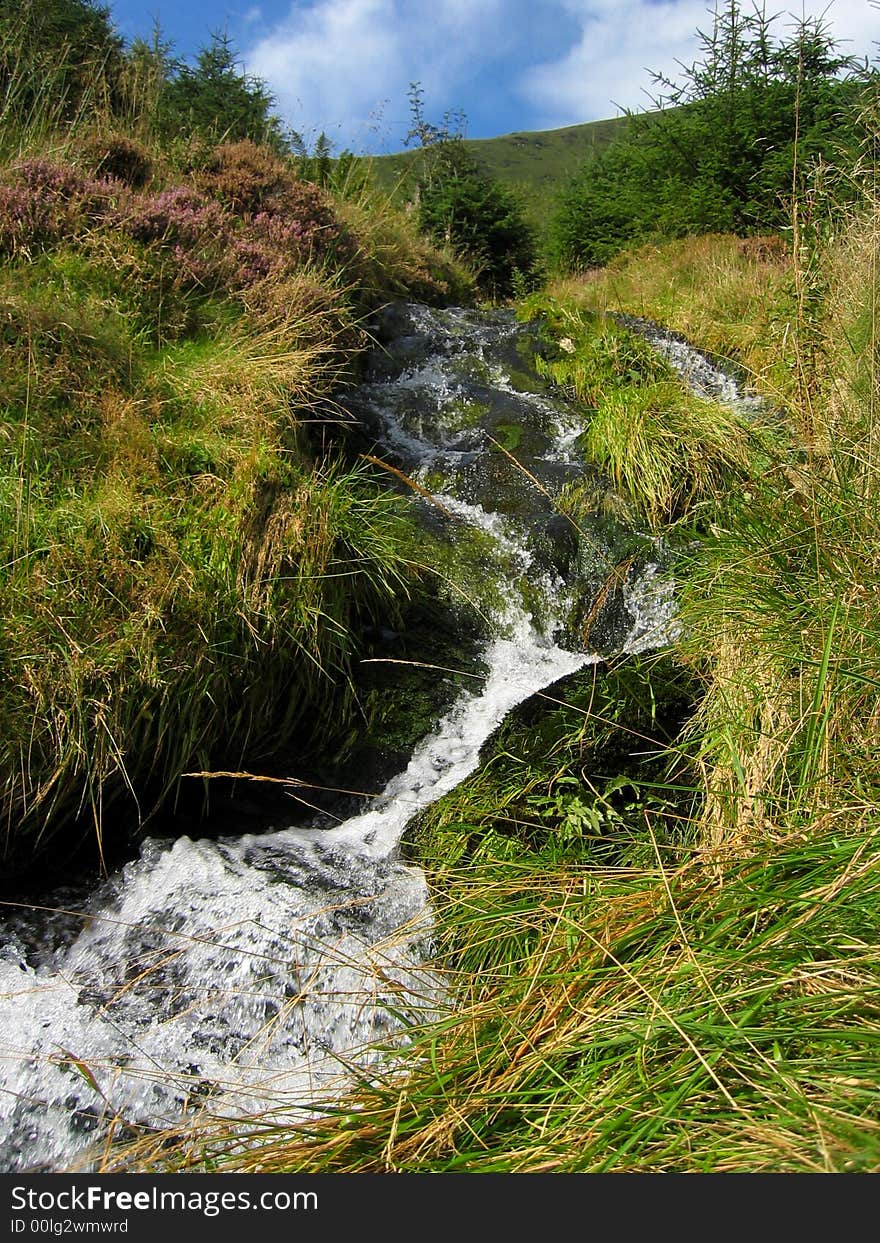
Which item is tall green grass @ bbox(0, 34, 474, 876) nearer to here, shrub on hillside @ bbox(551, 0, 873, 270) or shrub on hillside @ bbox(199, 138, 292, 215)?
shrub on hillside @ bbox(199, 138, 292, 215)

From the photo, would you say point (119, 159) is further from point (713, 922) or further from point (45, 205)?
point (713, 922)

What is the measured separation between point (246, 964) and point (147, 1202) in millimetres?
1098

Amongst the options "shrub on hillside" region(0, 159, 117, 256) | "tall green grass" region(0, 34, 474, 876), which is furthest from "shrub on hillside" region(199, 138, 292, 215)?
"shrub on hillside" region(0, 159, 117, 256)

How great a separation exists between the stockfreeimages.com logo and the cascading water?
4.6 inches

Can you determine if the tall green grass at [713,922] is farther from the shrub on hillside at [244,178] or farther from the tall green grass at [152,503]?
the shrub on hillside at [244,178]

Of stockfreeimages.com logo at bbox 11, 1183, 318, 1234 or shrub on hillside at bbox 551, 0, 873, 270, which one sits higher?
shrub on hillside at bbox 551, 0, 873, 270

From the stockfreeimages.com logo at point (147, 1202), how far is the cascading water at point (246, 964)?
118 mm

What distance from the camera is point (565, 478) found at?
18.4 feet

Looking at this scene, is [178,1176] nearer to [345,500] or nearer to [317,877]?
[317,877]

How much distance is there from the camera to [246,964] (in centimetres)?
257

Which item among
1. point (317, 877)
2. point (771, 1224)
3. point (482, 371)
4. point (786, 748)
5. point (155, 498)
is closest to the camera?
point (771, 1224)

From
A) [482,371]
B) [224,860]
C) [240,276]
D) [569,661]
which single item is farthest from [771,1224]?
[482,371]

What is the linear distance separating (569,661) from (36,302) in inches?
145

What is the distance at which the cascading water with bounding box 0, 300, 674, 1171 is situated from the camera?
2098mm
